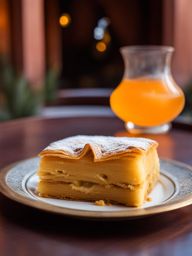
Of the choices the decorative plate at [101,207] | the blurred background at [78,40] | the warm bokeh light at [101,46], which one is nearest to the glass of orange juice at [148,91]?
the decorative plate at [101,207]

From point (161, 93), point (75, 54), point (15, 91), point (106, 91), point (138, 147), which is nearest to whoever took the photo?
point (138, 147)

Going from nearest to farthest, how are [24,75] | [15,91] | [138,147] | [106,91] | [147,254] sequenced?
[147,254], [138,147], [15,91], [24,75], [106,91]

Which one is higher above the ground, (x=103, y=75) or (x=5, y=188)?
(x=5, y=188)

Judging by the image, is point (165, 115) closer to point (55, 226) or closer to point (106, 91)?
point (55, 226)

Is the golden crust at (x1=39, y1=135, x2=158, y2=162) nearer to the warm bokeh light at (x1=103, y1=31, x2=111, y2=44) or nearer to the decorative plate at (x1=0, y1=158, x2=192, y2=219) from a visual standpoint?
the decorative plate at (x1=0, y1=158, x2=192, y2=219)

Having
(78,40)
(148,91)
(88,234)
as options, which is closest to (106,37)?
(78,40)

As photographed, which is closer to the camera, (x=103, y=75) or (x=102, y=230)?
(x=102, y=230)

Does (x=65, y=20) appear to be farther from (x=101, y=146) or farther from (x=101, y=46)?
(x=101, y=146)

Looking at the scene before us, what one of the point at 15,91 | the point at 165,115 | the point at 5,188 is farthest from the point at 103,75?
the point at 5,188
